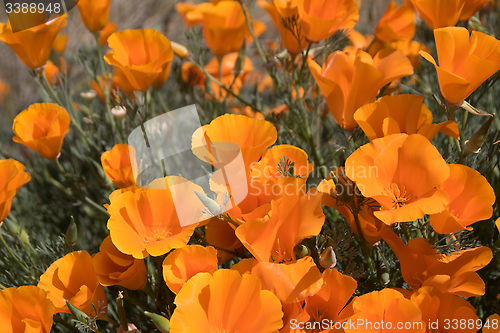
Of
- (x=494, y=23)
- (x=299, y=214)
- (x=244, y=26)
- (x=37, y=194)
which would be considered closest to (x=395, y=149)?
(x=299, y=214)

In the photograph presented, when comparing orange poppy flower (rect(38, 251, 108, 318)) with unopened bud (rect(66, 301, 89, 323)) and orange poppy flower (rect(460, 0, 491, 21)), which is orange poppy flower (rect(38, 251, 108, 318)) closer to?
unopened bud (rect(66, 301, 89, 323))

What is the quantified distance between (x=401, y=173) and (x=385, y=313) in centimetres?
19

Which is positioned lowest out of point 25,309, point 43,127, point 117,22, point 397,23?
point 117,22

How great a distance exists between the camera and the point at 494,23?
117cm

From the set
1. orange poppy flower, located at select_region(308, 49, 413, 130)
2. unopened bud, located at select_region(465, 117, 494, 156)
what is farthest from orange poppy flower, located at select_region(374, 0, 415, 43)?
unopened bud, located at select_region(465, 117, 494, 156)

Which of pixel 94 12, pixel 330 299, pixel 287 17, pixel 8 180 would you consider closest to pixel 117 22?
pixel 94 12

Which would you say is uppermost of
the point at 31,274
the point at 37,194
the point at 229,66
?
the point at 229,66

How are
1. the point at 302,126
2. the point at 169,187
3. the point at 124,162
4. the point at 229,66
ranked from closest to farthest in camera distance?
the point at 169,187 < the point at 124,162 < the point at 302,126 < the point at 229,66

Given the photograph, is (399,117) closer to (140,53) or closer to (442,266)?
(442,266)

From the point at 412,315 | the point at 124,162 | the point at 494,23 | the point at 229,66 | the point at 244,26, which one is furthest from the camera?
the point at 229,66

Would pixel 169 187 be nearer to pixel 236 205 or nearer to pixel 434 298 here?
pixel 236 205

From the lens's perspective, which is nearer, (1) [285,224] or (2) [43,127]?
(1) [285,224]

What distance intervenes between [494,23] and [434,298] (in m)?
1.02

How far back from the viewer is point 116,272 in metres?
0.58
